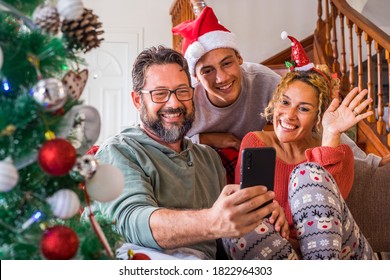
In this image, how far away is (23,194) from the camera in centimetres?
88

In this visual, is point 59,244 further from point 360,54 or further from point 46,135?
point 360,54

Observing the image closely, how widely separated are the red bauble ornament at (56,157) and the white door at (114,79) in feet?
14.2

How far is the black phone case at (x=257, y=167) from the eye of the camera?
46.7 inches

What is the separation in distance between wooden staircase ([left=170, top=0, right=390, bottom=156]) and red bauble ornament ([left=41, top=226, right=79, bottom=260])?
8.59 feet

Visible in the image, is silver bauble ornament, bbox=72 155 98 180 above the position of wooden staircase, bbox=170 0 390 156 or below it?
below

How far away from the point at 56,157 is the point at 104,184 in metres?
0.11

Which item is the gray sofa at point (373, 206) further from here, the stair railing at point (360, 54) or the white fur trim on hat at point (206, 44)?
the stair railing at point (360, 54)

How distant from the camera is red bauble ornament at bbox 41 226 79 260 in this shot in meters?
0.83

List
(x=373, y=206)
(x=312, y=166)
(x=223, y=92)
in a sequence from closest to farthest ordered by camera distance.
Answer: (x=312, y=166)
(x=373, y=206)
(x=223, y=92)

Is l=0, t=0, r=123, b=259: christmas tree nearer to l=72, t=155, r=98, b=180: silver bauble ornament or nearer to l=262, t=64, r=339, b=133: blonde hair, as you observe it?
l=72, t=155, r=98, b=180: silver bauble ornament

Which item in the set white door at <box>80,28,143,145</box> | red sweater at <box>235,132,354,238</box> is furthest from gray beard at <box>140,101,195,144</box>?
white door at <box>80,28,143,145</box>

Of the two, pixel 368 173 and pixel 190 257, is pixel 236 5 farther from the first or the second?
pixel 190 257

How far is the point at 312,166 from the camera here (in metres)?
1.44

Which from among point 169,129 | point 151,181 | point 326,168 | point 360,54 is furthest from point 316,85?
point 360,54
